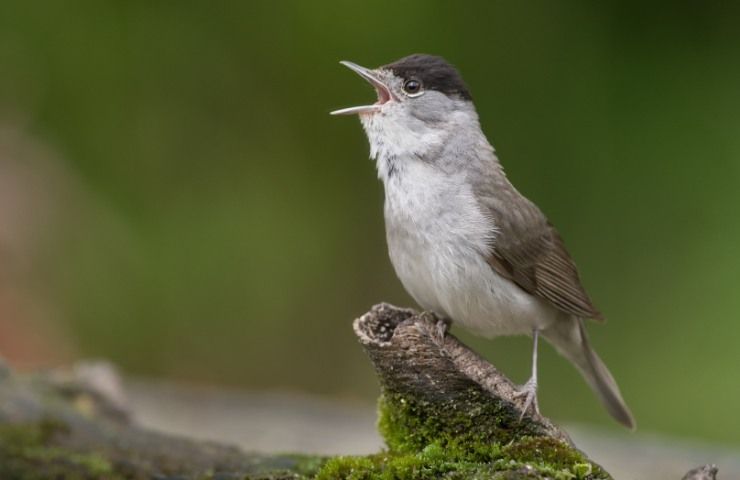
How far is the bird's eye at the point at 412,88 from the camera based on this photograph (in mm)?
4855

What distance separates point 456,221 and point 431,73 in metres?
0.76

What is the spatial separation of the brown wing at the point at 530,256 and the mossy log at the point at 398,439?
60cm

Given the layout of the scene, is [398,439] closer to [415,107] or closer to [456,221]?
[456,221]

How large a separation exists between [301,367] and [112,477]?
16.1ft

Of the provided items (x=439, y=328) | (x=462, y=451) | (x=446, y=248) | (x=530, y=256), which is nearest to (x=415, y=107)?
(x=446, y=248)

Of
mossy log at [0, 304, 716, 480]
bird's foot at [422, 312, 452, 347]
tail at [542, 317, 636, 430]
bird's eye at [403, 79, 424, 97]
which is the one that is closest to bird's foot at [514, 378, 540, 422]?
mossy log at [0, 304, 716, 480]

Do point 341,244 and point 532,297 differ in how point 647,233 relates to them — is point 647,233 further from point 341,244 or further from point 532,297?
point 532,297

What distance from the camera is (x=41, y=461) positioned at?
13.8 feet

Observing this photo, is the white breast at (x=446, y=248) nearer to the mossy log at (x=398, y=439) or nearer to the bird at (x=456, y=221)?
the bird at (x=456, y=221)

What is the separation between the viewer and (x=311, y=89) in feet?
28.4

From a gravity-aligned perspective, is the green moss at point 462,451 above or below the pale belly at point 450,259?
below

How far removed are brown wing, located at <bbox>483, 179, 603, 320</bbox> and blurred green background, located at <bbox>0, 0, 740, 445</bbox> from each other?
10.3 ft

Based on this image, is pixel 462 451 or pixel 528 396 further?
pixel 528 396

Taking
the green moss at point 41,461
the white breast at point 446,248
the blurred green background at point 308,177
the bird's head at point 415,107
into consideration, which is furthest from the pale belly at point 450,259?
the blurred green background at point 308,177
